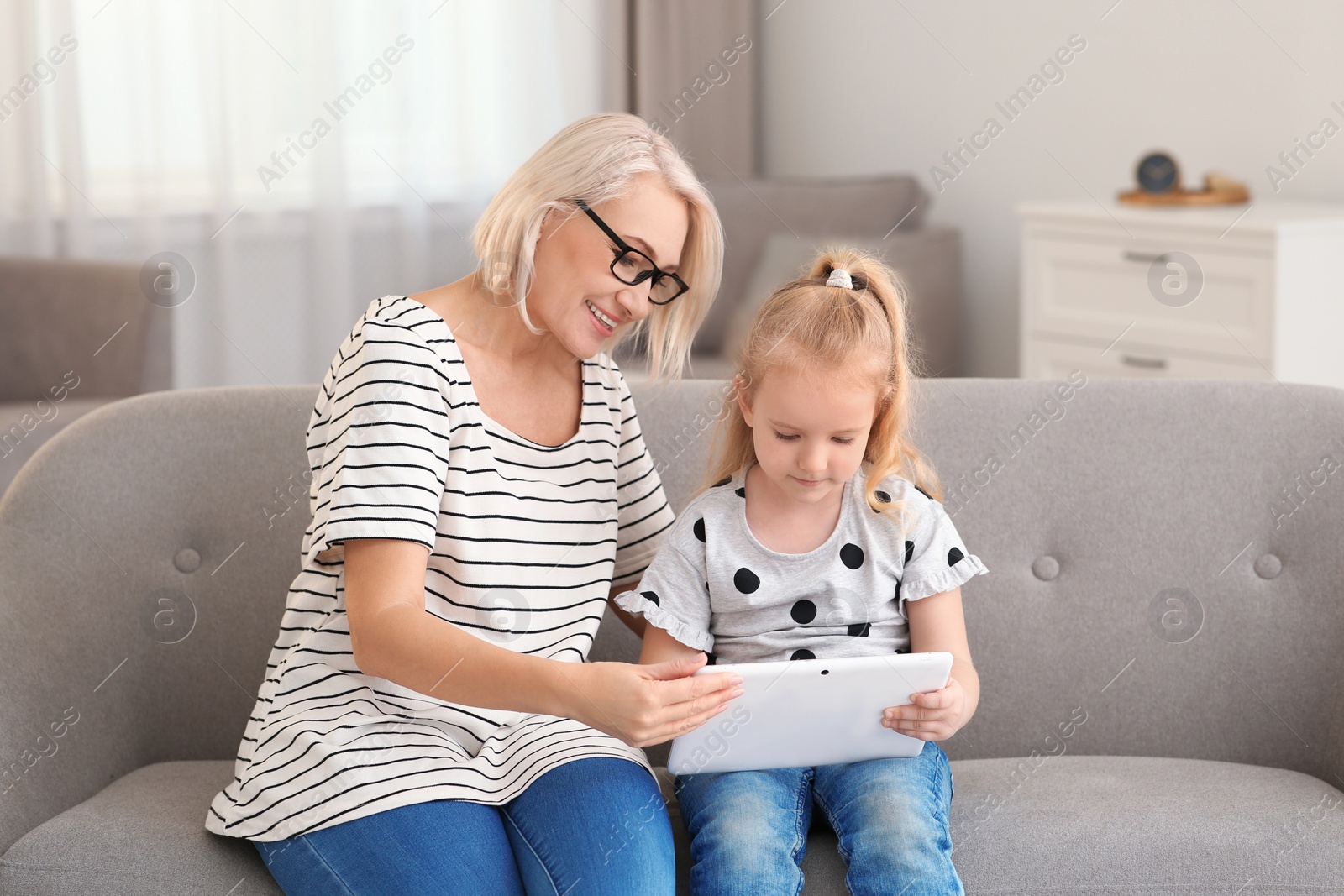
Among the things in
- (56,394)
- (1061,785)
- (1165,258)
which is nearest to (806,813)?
(1061,785)

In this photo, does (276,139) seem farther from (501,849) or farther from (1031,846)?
(1031,846)

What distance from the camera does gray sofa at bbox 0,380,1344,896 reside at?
1431mm

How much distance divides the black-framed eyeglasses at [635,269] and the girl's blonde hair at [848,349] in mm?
104

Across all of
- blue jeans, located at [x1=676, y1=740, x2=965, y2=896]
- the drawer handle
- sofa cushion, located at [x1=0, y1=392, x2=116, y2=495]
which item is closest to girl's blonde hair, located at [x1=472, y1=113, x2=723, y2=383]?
blue jeans, located at [x1=676, y1=740, x2=965, y2=896]

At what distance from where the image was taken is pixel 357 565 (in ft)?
3.78

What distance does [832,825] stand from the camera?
4.11ft

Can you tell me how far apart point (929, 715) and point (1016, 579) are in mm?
407

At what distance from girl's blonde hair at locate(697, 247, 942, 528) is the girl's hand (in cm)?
20

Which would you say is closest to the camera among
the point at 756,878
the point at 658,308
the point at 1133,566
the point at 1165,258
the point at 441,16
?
the point at 756,878

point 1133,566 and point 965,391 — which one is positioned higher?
point 965,391

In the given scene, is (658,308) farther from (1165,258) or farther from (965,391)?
(1165,258)

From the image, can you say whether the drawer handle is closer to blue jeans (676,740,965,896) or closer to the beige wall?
the beige wall

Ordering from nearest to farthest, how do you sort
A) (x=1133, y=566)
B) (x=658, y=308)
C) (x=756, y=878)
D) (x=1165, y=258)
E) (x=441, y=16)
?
(x=756, y=878), (x=658, y=308), (x=1133, y=566), (x=1165, y=258), (x=441, y=16)

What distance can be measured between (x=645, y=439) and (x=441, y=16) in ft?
8.76
